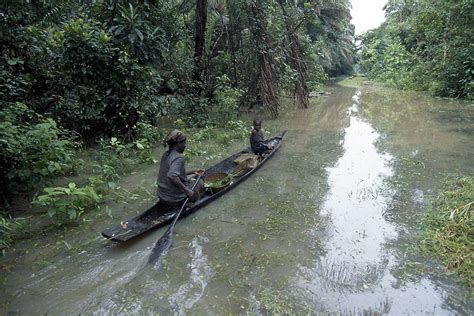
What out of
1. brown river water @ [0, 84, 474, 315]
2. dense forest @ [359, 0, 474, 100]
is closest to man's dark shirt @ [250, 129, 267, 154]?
brown river water @ [0, 84, 474, 315]

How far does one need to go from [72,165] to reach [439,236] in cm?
568

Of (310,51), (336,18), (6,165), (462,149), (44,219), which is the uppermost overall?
(336,18)

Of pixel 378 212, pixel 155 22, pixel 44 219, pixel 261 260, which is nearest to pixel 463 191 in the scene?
pixel 378 212

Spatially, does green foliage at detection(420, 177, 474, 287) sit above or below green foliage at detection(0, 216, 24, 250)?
below

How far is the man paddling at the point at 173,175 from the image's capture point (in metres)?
4.59

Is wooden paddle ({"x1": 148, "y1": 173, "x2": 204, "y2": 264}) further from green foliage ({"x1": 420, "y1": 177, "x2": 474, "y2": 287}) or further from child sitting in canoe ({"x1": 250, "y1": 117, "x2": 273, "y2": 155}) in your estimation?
child sitting in canoe ({"x1": 250, "y1": 117, "x2": 273, "y2": 155})

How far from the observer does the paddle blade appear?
3929 millimetres

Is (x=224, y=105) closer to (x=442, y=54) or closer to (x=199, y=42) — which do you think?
(x=199, y=42)

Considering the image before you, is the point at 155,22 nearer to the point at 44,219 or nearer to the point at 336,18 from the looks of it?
the point at 44,219

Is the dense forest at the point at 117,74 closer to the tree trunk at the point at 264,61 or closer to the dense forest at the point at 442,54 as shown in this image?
the tree trunk at the point at 264,61

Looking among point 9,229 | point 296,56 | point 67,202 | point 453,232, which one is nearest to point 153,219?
point 67,202

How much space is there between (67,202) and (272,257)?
268cm

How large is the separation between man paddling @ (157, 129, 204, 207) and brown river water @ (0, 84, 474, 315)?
401 millimetres

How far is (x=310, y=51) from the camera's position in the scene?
53.2ft
